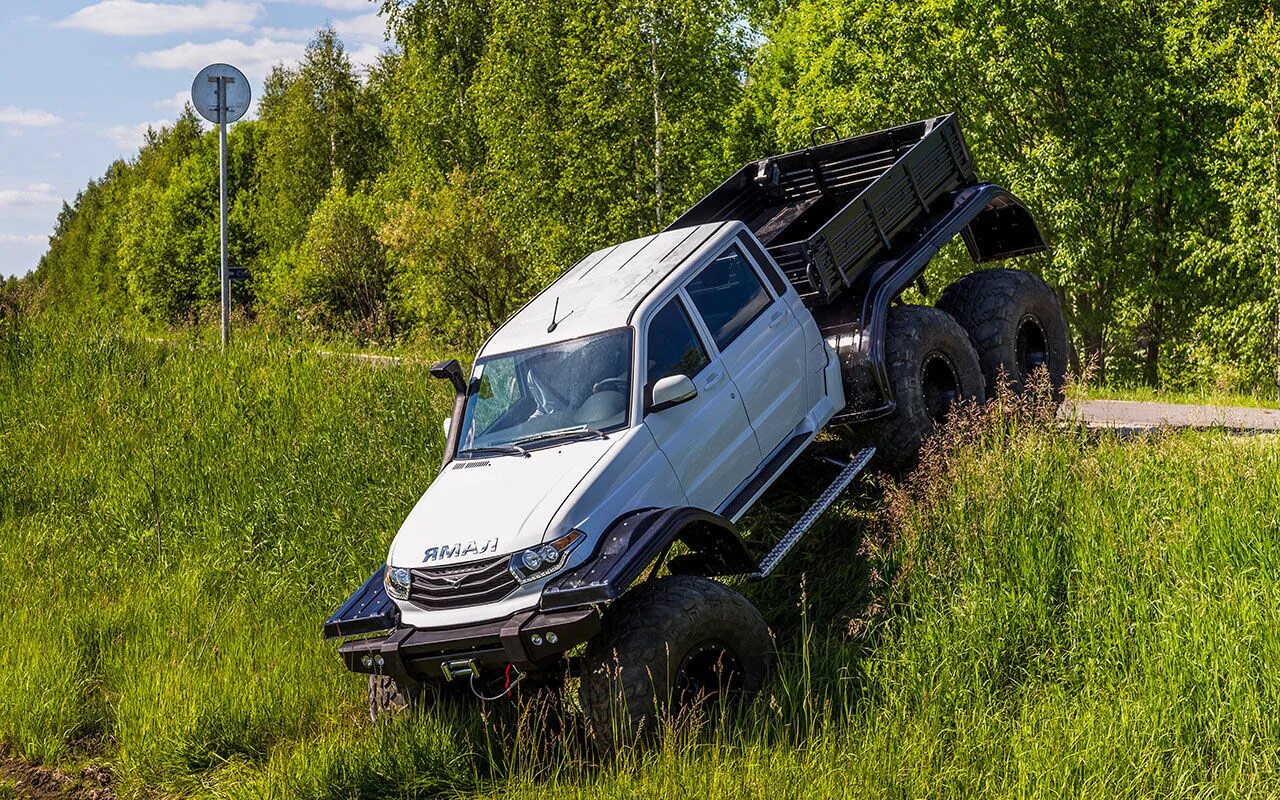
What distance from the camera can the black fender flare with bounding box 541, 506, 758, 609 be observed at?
601cm

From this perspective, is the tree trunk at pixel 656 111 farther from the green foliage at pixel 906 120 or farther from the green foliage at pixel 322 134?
the green foliage at pixel 322 134

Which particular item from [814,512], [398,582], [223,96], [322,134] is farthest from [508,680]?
[322,134]

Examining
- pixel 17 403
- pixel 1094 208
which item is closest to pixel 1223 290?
pixel 1094 208

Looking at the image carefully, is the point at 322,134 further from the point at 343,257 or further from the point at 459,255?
the point at 459,255

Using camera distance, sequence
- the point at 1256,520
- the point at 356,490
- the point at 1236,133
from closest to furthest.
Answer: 1. the point at 1256,520
2. the point at 356,490
3. the point at 1236,133

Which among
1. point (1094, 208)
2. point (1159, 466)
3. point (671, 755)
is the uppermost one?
point (1094, 208)

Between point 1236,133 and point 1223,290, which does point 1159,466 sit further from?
point 1223,290

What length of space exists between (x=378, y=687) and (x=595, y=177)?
2802cm

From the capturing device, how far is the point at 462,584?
6.30 metres

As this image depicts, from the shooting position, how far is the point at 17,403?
44.9ft

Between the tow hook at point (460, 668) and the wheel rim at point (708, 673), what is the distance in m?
1.00

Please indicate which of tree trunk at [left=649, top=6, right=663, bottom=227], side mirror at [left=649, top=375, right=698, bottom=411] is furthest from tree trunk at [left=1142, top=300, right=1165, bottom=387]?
side mirror at [left=649, top=375, right=698, bottom=411]

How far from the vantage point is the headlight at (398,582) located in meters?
6.54

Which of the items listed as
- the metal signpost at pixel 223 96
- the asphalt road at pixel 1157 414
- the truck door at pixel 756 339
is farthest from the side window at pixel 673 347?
the metal signpost at pixel 223 96
